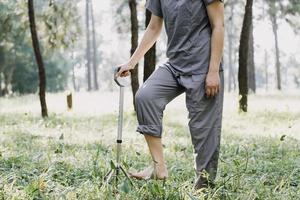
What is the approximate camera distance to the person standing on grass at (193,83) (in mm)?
4008

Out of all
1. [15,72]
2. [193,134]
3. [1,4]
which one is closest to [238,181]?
[193,134]

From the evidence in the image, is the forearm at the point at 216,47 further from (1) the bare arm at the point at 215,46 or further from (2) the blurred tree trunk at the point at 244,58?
(2) the blurred tree trunk at the point at 244,58

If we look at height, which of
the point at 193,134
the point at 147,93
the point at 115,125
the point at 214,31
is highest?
the point at 214,31

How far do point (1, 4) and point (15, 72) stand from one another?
81.1 ft

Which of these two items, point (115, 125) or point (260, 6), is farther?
point (260, 6)

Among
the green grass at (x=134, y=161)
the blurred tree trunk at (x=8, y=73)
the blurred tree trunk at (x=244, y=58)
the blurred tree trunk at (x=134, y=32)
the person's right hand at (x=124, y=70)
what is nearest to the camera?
the green grass at (x=134, y=161)

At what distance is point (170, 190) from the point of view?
3.82 m

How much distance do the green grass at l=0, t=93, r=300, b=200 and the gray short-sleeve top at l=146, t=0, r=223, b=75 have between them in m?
0.92

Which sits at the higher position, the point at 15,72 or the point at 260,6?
the point at 260,6

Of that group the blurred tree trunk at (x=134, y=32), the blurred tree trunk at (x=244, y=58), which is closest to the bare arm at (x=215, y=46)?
the blurred tree trunk at (x=134, y=32)

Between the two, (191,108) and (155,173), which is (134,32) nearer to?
(191,108)

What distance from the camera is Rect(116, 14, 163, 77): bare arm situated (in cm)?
430

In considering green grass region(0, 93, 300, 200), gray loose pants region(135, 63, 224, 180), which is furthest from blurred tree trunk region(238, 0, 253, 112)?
gray loose pants region(135, 63, 224, 180)

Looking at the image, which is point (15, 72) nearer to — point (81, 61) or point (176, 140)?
point (176, 140)
